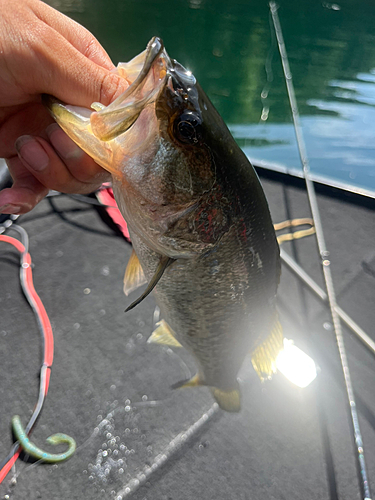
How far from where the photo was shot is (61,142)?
1184 millimetres

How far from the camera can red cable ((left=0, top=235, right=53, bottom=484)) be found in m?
1.75

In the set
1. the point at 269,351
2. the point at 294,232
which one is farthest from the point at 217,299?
the point at 294,232

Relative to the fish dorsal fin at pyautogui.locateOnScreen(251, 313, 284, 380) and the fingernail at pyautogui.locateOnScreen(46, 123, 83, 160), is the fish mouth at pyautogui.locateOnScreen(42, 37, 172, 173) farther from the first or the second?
the fish dorsal fin at pyautogui.locateOnScreen(251, 313, 284, 380)

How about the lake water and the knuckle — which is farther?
the lake water

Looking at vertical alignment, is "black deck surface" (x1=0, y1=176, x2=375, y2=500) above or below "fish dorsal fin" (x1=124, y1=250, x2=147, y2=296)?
below

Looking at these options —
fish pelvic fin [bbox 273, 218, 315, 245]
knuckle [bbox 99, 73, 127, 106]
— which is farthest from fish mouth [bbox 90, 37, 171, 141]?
fish pelvic fin [bbox 273, 218, 315, 245]

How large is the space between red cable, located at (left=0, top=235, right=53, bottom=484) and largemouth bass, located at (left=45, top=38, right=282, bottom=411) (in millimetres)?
1107

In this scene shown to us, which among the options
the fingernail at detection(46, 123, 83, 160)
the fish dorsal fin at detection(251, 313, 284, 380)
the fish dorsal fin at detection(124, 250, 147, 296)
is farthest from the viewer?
the fish dorsal fin at detection(251, 313, 284, 380)

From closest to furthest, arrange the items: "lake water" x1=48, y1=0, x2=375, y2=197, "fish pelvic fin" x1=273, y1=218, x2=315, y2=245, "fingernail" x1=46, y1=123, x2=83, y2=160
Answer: "fingernail" x1=46, y1=123, x2=83, y2=160 → "fish pelvic fin" x1=273, y1=218, x2=315, y2=245 → "lake water" x1=48, y1=0, x2=375, y2=197

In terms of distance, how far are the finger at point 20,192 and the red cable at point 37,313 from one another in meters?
1.25

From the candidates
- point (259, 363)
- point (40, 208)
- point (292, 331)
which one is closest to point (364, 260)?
point (292, 331)

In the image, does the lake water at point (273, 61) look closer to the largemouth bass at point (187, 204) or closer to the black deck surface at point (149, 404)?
the black deck surface at point (149, 404)

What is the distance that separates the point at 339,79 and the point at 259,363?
14.2 meters

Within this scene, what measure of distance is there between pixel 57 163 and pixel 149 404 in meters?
1.57
